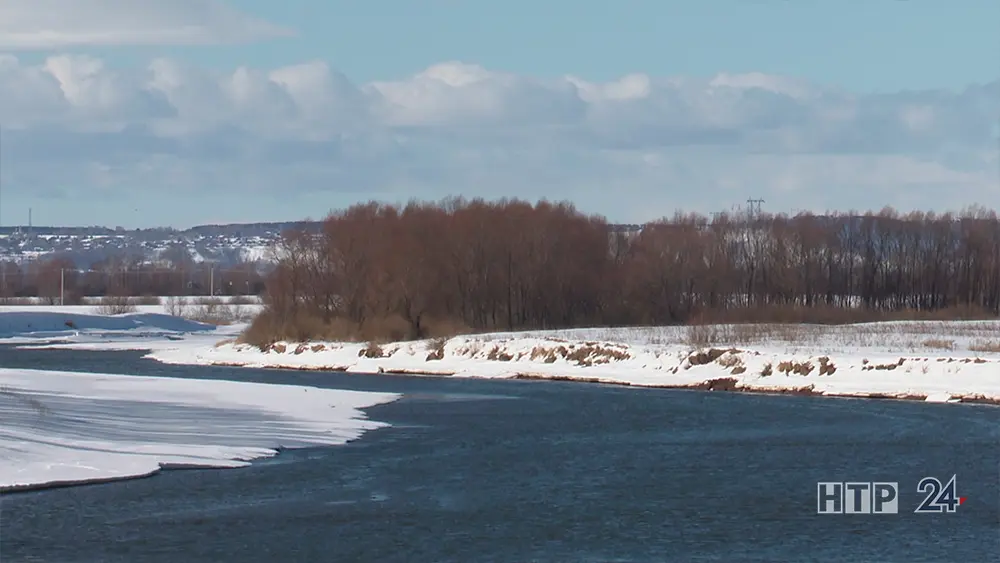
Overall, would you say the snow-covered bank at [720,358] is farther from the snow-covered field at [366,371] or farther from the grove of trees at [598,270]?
the grove of trees at [598,270]

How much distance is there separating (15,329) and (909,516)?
87800mm

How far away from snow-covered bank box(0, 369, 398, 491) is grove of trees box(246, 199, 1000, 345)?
29532mm

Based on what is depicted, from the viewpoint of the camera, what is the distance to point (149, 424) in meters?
27.4

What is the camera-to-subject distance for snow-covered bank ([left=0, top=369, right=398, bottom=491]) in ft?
70.4

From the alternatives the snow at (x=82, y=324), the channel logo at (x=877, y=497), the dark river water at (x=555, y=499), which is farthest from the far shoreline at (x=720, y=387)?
the snow at (x=82, y=324)

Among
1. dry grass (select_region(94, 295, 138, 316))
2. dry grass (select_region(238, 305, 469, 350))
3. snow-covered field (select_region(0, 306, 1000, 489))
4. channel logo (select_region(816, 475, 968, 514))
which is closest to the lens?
channel logo (select_region(816, 475, 968, 514))

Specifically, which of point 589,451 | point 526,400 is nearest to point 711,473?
point 589,451

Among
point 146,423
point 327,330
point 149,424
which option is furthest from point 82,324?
point 149,424

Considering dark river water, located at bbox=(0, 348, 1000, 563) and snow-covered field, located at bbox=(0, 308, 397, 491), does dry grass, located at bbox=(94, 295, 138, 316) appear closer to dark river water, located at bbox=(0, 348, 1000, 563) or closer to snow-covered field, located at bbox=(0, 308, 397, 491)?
snow-covered field, located at bbox=(0, 308, 397, 491)

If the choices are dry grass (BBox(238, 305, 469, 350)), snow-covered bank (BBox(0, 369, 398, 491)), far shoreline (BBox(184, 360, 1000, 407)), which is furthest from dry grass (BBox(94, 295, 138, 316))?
snow-covered bank (BBox(0, 369, 398, 491))

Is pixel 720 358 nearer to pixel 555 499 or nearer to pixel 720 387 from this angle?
pixel 720 387

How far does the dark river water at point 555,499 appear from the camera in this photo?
628 inches

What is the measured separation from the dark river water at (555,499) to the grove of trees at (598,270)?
4058cm

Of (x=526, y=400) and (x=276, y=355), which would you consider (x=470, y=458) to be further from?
(x=276, y=355)
